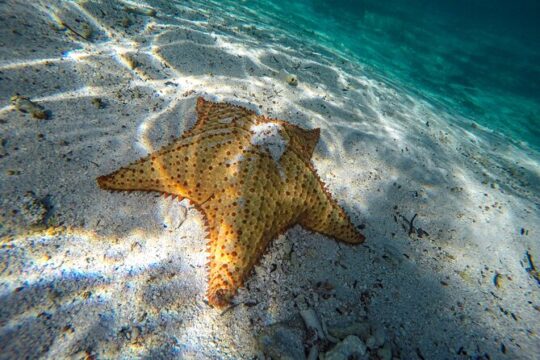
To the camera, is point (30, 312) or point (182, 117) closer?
point (30, 312)

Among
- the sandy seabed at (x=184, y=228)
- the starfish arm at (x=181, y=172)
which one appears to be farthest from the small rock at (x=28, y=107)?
the starfish arm at (x=181, y=172)

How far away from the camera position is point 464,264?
3.12 m

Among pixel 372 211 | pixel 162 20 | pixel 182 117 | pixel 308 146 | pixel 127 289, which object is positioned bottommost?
pixel 127 289

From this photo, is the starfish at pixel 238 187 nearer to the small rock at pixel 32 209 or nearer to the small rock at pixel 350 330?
the small rock at pixel 32 209

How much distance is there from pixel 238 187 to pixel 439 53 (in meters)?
28.4

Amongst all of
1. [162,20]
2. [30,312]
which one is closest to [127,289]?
[30,312]

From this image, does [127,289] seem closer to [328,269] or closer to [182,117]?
[328,269]

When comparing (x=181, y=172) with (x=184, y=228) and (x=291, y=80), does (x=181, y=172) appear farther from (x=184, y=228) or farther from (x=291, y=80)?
(x=291, y=80)

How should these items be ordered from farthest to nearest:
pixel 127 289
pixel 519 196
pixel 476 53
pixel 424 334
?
pixel 476 53 < pixel 519 196 < pixel 424 334 < pixel 127 289

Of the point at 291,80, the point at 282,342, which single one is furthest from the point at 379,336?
the point at 291,80

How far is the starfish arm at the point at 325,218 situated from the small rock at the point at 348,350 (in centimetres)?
91

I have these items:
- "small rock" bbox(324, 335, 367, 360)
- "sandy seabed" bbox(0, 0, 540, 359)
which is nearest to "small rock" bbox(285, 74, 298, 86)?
"sandy seabed" bbox(0, 0, 540, 359)

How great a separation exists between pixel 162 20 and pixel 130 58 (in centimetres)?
207

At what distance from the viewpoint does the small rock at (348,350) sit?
2.08 metres
